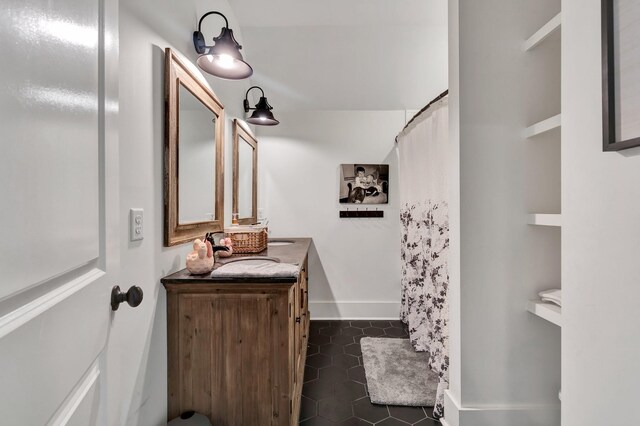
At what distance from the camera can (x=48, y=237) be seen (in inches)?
17.0

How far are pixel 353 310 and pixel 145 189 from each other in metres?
2.57

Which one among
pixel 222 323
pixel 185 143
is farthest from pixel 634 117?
pixel 185 143

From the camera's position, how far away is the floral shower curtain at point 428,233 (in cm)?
192

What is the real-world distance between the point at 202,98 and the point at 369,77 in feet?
6.48

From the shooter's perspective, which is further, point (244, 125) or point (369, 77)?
point (369, 77)

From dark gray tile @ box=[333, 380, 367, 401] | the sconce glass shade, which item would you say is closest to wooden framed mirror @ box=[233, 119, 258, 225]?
the sconce glass shade

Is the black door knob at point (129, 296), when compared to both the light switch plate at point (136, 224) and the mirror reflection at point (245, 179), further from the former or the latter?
the mirror reflection at point (245, 179)

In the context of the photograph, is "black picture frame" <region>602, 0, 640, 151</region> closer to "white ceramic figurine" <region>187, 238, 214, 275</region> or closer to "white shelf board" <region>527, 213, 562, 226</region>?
"white shelf board" <region>527, 213, 562, 226</region>

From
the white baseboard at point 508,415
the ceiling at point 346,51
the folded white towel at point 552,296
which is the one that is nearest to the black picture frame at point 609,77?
the folded white towel at point 552,296

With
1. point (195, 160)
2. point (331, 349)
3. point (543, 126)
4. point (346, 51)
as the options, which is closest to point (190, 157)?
point (195, 160)

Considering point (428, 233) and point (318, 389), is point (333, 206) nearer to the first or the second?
point (428, 233)

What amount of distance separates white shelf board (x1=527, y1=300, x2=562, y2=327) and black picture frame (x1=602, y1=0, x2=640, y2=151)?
84 centimetres

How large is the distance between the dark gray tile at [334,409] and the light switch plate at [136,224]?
150 centimetres

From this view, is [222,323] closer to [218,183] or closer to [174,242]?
[174,242]
